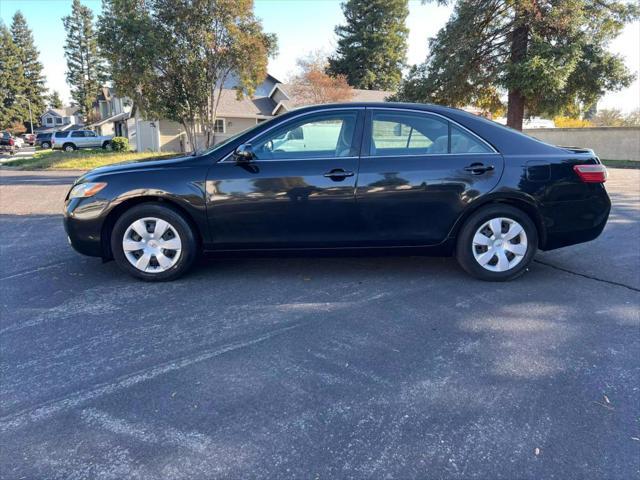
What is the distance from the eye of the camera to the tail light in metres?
4.50

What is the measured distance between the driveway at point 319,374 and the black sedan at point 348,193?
41 centimetres

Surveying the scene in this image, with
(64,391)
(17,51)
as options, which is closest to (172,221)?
(64,391)

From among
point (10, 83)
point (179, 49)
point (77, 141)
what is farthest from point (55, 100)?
point (179, 49)

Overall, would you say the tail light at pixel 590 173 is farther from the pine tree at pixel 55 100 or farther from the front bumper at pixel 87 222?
the pine tree at pixel 55 100

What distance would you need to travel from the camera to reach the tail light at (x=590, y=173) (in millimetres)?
4496

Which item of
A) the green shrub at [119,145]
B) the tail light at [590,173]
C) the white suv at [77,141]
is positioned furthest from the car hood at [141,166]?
the white suv at [77,141]

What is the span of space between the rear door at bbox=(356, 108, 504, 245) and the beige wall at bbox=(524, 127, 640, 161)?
2207cm

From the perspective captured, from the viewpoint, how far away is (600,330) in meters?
3.61

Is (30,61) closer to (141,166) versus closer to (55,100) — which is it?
(55,100)

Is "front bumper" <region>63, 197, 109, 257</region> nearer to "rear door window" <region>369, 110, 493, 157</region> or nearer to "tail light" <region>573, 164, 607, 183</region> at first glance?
"rear door window" <region>369, 110, 493, 157</region>

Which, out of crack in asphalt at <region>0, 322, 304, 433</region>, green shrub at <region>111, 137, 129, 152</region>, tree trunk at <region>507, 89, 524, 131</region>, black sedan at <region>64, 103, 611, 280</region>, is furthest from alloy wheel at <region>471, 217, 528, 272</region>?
green shrub at <region>111, 137, 129, 152</region>

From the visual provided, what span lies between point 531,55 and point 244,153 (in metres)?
15.6

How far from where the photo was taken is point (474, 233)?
4.50 metres

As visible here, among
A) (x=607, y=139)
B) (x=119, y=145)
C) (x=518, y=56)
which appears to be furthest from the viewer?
(x=119, y=145)
